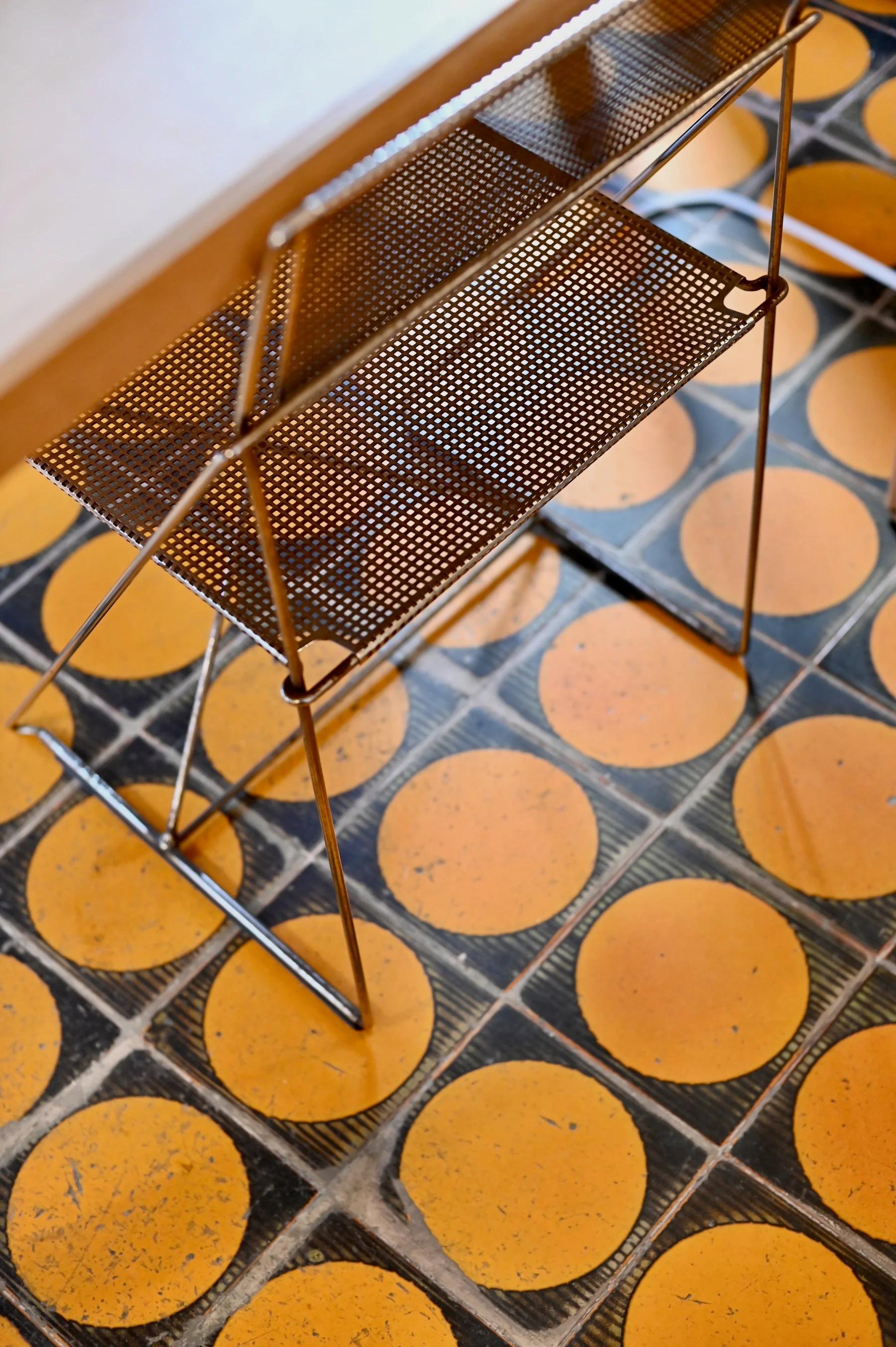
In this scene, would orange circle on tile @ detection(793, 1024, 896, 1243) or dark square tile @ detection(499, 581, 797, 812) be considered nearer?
orange circle on tile @ detection(793, 1024, 896, 1243)

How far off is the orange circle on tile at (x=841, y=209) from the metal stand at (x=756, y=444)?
48 centimetres

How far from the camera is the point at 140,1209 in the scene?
1.60m

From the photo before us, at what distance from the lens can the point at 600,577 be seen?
2.06 metres

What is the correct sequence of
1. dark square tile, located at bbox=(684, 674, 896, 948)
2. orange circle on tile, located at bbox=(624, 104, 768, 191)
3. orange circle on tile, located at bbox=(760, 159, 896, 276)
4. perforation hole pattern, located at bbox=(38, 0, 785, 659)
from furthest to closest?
orange circle on tile, located at bbox=(624, 104, 768, 191)
orange circle on tile, located at bbox=(760, 159, 896, 276)
dark square tile, located at bbox=(684, 674, 896, 948)
perforation hole pattern, located at bbox=(38, 0, 785, 659)

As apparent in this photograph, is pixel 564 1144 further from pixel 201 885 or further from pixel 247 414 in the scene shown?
pixel 247 414

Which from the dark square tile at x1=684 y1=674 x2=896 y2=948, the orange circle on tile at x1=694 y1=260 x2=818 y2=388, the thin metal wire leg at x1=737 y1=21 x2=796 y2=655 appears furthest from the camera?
the orange circle on tile at x1=694 y1=260 x2=818 y2=388

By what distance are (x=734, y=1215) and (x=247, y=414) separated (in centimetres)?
106

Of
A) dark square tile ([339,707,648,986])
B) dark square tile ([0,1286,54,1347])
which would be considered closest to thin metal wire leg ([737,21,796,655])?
dark square tile ([339,707,648,986])

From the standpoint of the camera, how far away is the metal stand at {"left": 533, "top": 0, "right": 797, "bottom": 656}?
4.59 feet

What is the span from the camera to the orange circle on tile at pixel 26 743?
1.93 meters

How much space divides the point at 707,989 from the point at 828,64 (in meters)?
1.88

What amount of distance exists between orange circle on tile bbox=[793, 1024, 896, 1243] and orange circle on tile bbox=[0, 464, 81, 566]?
4.52 ft

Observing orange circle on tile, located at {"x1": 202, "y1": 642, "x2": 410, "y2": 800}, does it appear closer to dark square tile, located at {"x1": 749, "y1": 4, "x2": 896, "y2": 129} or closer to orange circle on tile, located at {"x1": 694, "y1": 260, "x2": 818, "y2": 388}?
orange circle on tile, located at {"x1": 694, "y1": 260, "x2": 818, "y2": 388}

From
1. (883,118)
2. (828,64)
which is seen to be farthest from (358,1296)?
(828,64)
